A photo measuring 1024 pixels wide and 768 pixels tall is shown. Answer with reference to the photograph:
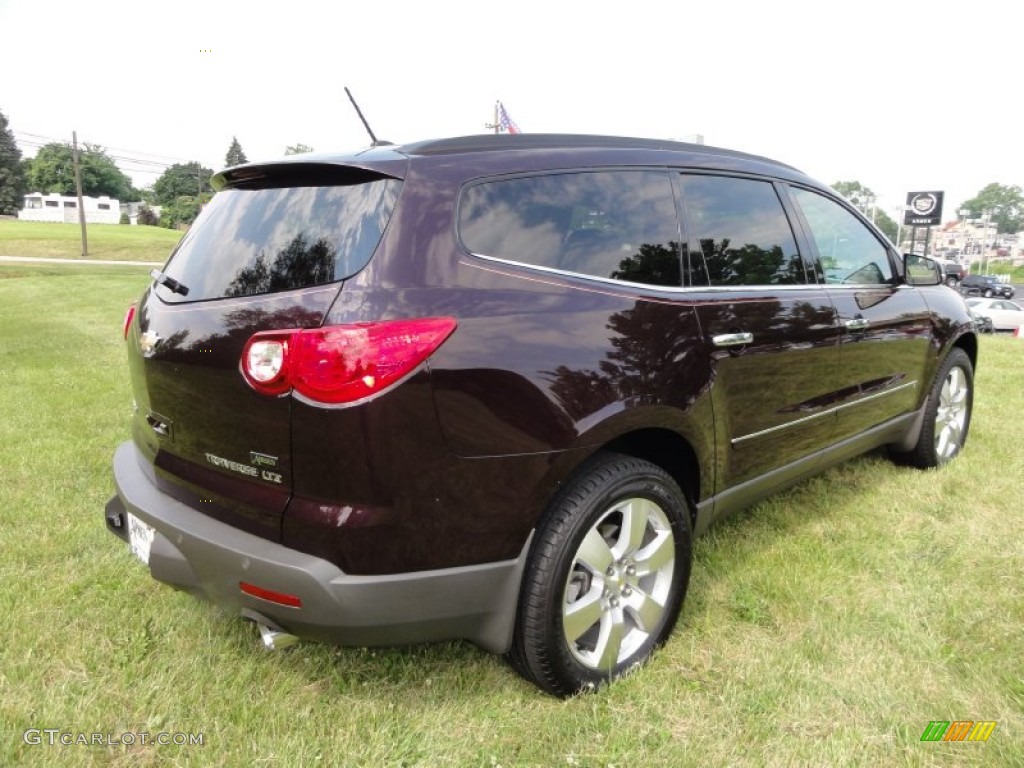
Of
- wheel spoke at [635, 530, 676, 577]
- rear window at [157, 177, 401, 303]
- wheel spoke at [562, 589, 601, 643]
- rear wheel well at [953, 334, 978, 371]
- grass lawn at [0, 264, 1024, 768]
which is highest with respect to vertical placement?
rear window at [157, 177, 401, 303]

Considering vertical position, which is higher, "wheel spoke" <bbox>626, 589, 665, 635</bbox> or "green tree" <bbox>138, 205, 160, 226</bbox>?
"green tree" <bbox>138, 205, 160, 226</bbox>

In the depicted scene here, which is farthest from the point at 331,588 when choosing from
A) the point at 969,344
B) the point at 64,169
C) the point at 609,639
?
the point at 64,169

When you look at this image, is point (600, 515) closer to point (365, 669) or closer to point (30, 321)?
point (365, 669)

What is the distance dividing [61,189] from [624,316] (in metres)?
120

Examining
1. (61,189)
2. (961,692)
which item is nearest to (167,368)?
(961,692)

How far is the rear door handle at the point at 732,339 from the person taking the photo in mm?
2475

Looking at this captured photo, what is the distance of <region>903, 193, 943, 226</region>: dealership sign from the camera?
129 ft

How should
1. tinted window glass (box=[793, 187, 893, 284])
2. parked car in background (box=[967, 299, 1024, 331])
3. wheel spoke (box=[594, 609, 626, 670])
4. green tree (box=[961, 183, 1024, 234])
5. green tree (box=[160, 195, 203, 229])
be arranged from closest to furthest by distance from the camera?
wheel spoke (box=[594, 609, 626, 670]) → tinted window glass (box=[793, 187, 893, 284]) → parked car in background (box=[967, 299, 1024, 331]) → green tree (box=[160, 195, 203, 229]) → green tree (box=[961, 183, 1024, 234])

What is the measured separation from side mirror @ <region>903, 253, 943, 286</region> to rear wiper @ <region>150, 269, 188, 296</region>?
352 centimetres

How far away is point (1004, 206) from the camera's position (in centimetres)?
14650

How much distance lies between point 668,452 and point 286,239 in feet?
4.72

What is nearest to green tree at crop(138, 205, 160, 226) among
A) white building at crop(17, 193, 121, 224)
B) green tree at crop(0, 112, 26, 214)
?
white building at crop(17, 193, 121, 224)

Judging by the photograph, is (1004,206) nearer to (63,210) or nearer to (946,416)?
(63,210)

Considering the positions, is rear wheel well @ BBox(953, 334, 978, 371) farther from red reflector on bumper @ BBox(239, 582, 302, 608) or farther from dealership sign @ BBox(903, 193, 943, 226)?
dealership sign @ BBox(903, 193, 943, 226)
